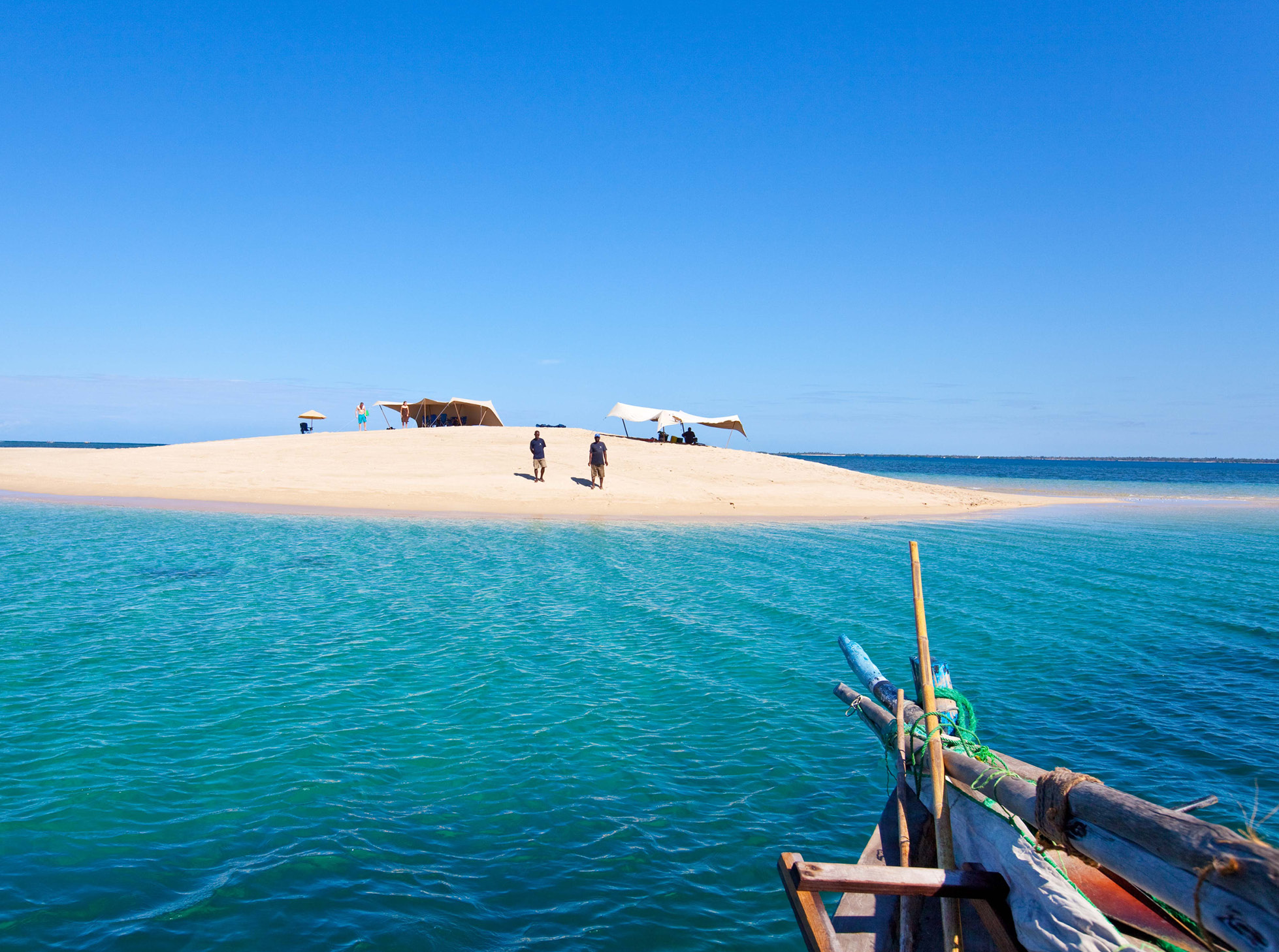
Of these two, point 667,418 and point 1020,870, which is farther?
point 667,418

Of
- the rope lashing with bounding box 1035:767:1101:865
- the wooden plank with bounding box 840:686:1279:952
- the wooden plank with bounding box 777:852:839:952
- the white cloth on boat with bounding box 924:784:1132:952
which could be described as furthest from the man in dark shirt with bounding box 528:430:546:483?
the wooden plank with bounding box 840:686:1279:952

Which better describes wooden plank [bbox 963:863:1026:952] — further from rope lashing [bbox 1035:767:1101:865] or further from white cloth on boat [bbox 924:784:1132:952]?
rope lashing [bbox 1035:767:1101:865]

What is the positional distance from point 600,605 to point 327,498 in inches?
885

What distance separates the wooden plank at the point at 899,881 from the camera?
4.14 m

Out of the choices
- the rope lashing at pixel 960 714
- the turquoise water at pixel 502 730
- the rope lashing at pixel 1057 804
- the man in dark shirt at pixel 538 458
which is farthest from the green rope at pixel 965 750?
the man in dark shirt at pixel 538 458

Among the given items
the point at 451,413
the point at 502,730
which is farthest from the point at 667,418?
the point at 502,730

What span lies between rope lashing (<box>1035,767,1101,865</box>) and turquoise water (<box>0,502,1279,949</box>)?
2.73 m

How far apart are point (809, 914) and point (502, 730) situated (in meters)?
5.57

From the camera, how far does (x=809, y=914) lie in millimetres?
4410

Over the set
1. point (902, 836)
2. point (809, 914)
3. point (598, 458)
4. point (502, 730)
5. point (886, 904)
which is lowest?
point (502, 730)

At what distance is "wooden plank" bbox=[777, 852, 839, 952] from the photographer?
428 cm

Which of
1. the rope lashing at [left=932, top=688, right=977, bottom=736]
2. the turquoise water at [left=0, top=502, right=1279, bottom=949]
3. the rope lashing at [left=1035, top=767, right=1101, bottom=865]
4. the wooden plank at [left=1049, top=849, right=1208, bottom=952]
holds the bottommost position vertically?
the turquoise water at [left=0, top=502, right=1279, bottom=949]

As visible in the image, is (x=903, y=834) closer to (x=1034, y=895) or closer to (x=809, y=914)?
(x=809, y=914)

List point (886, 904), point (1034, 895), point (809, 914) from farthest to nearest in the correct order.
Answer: point (886, 904) → point (809, 914) → point (1034, 895)
